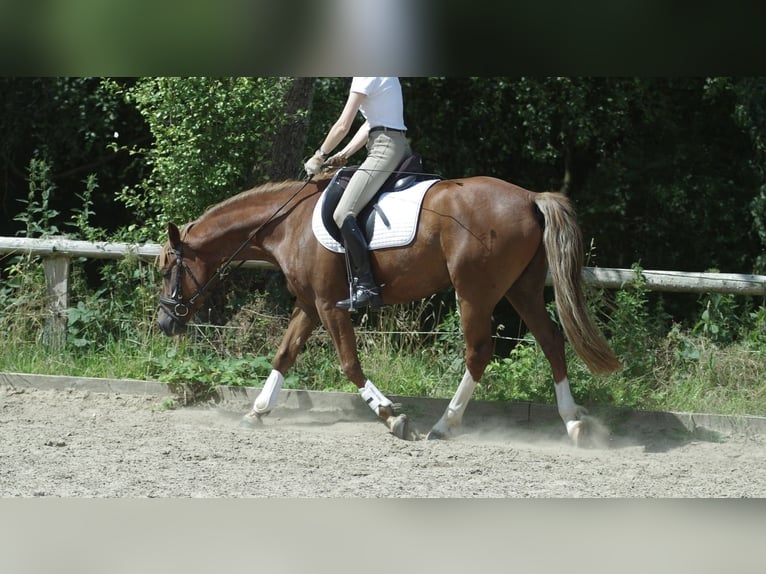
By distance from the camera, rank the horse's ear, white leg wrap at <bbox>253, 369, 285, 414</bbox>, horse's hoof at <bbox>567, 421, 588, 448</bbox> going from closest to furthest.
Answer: horse's hoof at <bbox>567, 421, 588, 448</bbox> < white leg wrap at <bbox>253, 369, 285, 414</bbox> < the horse's ear

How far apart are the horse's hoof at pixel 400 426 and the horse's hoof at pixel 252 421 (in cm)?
99

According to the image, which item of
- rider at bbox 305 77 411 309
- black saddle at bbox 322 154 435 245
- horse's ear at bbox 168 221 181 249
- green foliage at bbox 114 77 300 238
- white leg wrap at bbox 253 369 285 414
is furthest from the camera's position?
green foliage at bbox 114 77 300 238

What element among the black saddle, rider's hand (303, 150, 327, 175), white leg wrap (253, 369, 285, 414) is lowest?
white leg wrap (253, 369, 285, 414)

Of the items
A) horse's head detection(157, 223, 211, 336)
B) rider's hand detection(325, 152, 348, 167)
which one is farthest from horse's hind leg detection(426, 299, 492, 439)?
horse's head detection(157, 223, 211, 336)

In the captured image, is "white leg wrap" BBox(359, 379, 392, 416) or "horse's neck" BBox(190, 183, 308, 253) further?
"horse's neck" BBox(190, 183, 308, 253)

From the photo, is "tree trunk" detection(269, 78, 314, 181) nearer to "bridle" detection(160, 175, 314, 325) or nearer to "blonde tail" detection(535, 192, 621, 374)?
"bridle" detection(160, 175, 314, 325)

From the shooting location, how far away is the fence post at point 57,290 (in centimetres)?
729

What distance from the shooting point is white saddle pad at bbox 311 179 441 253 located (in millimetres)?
5617

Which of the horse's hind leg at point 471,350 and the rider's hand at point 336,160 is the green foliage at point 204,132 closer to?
the rider's hand at point 336,160

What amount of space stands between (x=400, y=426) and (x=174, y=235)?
217cm

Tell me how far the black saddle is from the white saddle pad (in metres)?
0.03

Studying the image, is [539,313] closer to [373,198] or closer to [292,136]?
[373,198]

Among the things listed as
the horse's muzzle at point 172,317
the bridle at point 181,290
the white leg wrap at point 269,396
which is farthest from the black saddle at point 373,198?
the horse's muzzle at point 172,317

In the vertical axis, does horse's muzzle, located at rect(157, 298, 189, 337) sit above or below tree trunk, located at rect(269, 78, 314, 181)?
below
